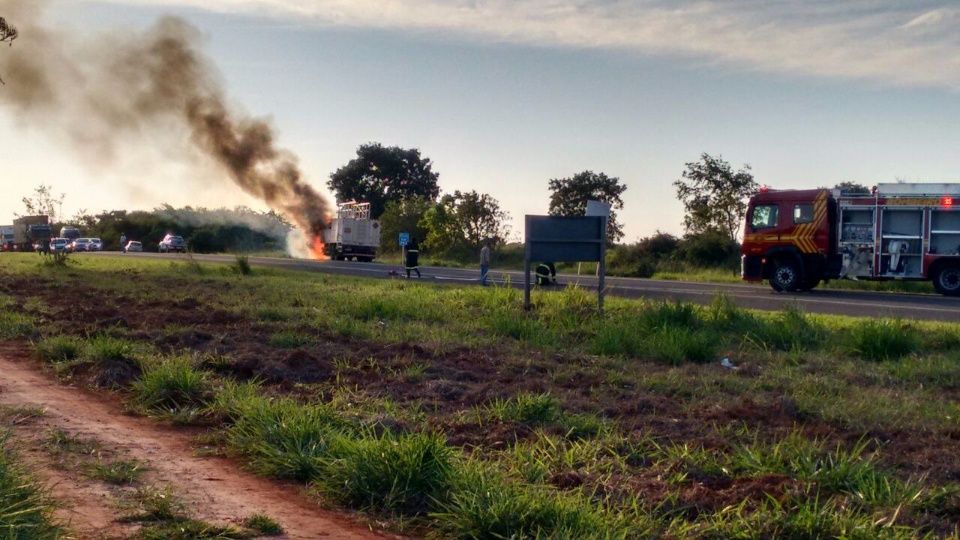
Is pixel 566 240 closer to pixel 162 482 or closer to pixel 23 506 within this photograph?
pixel 162 482

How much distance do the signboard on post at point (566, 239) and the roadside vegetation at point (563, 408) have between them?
78 centimetres

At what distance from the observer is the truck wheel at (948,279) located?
84.9 feet

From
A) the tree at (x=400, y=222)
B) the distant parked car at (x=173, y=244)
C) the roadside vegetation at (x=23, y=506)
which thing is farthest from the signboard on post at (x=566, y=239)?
the distant parked car at (x=173, y=244)

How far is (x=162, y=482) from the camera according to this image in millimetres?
6062

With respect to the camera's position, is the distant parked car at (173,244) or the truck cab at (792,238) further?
the distant parked car at (173,244)

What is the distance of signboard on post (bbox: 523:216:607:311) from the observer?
16078 mm

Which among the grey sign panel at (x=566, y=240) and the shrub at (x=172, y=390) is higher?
the grey sign panel at (x=566, y=240)

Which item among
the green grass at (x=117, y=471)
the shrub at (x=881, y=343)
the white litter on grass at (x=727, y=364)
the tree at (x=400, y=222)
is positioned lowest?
the green grass at (x=117, y=471)

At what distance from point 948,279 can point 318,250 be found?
35.6 m

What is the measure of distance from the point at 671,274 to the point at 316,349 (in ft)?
96.7

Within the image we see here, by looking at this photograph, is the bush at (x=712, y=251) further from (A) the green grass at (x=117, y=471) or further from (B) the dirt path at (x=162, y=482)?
(A) the green grass at (x=117, y=471)

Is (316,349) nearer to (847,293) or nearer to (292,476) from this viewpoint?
(292,476)

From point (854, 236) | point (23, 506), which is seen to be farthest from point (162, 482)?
point (854, 236)

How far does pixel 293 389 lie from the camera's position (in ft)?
29.9
